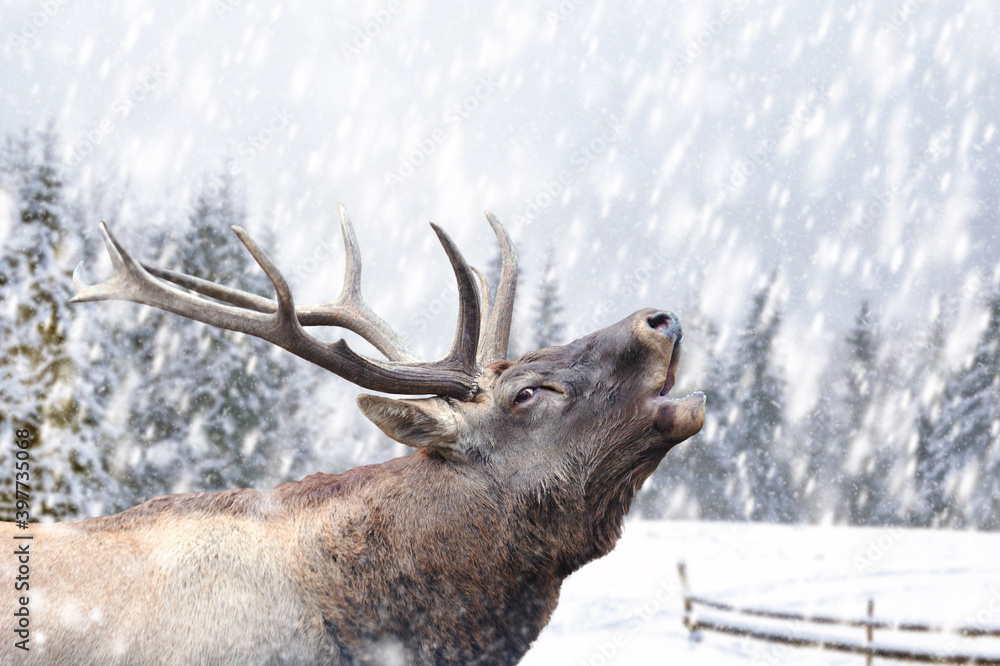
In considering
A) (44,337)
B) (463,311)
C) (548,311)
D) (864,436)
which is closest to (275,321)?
(463,311)

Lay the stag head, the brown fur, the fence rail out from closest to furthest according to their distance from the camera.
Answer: the brown fur < the stag head < the fence rail

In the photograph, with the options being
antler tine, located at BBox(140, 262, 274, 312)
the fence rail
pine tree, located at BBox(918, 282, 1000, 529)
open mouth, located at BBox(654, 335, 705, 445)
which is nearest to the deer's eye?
open mouth, located at BBox(654, 335, 705, 445)

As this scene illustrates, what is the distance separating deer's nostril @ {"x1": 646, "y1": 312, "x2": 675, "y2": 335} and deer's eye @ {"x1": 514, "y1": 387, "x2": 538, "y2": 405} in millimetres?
649

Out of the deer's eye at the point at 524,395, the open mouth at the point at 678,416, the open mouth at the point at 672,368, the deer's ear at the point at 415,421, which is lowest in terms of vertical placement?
the deer's ear at the point at 415,421

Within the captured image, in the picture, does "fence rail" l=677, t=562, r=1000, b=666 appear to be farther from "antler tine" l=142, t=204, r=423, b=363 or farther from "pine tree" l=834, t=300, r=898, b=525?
"pine tree" l=834, t=300, r=898, b=525

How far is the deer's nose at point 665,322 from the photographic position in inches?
133

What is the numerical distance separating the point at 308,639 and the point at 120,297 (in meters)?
1.85

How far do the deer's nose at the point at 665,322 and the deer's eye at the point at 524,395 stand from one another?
65cm

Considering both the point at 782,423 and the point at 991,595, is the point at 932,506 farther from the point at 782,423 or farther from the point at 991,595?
the point at 991,595

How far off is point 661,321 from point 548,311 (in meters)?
24.4

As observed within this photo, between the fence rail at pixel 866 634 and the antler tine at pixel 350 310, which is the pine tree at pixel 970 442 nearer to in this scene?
the fence rail at pixel 866 634

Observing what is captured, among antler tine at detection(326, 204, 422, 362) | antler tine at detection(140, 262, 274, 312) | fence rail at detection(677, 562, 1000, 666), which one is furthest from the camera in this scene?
fence rail at detection(677, 562, 1000, 666)

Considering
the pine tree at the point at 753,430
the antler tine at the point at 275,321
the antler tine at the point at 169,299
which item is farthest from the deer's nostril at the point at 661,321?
the pine tree at the point at 753,430

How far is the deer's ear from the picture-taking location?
10.7 ft
